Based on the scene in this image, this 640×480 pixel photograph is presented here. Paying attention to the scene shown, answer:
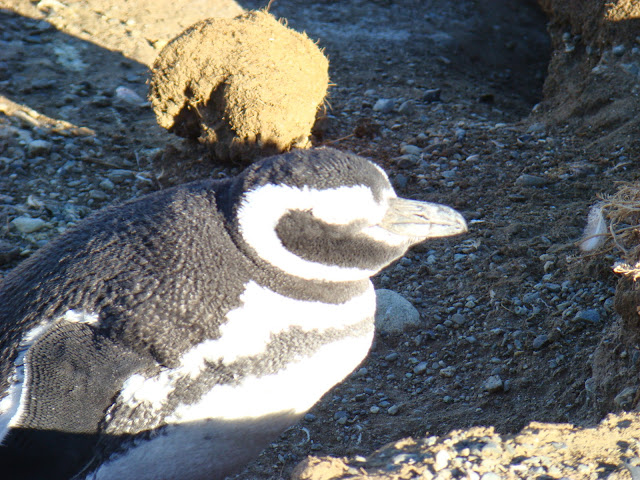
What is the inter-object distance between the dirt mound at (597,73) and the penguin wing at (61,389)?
299 cm

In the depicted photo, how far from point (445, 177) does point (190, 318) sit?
2.34 meters

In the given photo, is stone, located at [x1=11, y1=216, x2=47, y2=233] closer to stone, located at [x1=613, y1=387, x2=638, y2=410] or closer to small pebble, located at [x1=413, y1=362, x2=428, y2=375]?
small pebble, located at [x1=413, y1=362, x2=428, y2=375]

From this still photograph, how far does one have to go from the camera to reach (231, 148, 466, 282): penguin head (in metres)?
2.09

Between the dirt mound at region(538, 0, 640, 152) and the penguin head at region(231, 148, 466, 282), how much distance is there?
2.15 meters

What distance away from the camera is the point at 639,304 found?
2250 mm

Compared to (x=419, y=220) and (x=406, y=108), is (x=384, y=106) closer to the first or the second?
(x=406, y=108)

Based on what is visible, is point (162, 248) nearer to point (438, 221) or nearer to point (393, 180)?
point (438, 221)

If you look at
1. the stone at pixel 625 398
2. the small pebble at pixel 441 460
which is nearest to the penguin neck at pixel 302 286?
the small pebble at pixel 441 460

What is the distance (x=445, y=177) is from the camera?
4016mm

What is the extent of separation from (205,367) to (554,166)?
2588mm

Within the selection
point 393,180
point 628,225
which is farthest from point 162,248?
point 393,180

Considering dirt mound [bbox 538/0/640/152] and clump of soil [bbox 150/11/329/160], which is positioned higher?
dirt mound [bbox 538/0/640/152]

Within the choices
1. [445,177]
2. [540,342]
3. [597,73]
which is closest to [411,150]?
[445,177]

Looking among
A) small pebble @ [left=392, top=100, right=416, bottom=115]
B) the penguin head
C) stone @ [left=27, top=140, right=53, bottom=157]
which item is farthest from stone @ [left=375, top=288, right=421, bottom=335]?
stone @ [left=27, top=140, right=53, bottom=157]
